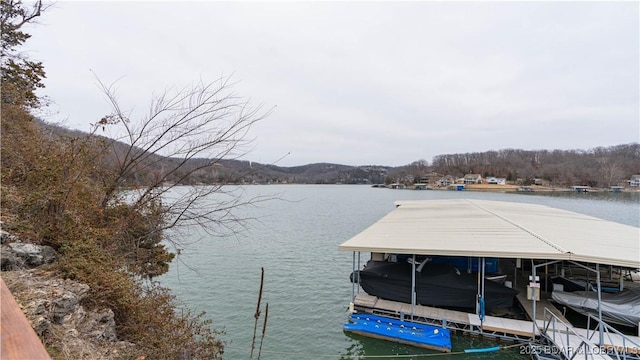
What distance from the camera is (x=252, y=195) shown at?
6246 millimetres

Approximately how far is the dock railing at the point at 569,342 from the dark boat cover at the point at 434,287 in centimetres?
139

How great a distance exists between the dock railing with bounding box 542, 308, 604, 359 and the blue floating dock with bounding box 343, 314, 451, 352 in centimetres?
250

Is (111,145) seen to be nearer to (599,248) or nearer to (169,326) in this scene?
(169,326)

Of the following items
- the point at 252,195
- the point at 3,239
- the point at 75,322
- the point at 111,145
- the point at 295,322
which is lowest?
the point at 295,322

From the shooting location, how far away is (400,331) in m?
9.32

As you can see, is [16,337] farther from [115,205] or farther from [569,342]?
[569,342]

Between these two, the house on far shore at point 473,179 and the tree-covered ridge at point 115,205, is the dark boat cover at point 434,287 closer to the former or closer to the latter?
the tree-covered ridge at point 115,205

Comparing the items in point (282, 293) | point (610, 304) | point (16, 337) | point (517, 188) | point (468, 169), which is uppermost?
point (468, 169)

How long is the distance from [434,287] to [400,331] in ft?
6.29

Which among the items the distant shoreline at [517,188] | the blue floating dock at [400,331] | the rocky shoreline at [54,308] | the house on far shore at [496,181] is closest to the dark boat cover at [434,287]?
the blue floating dock at [400,331]

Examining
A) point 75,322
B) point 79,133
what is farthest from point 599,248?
point 79,133

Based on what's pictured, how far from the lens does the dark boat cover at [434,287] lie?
9.91 metres

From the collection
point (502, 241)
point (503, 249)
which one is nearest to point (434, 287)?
point (502, 241)

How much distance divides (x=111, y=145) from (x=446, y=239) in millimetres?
9338
